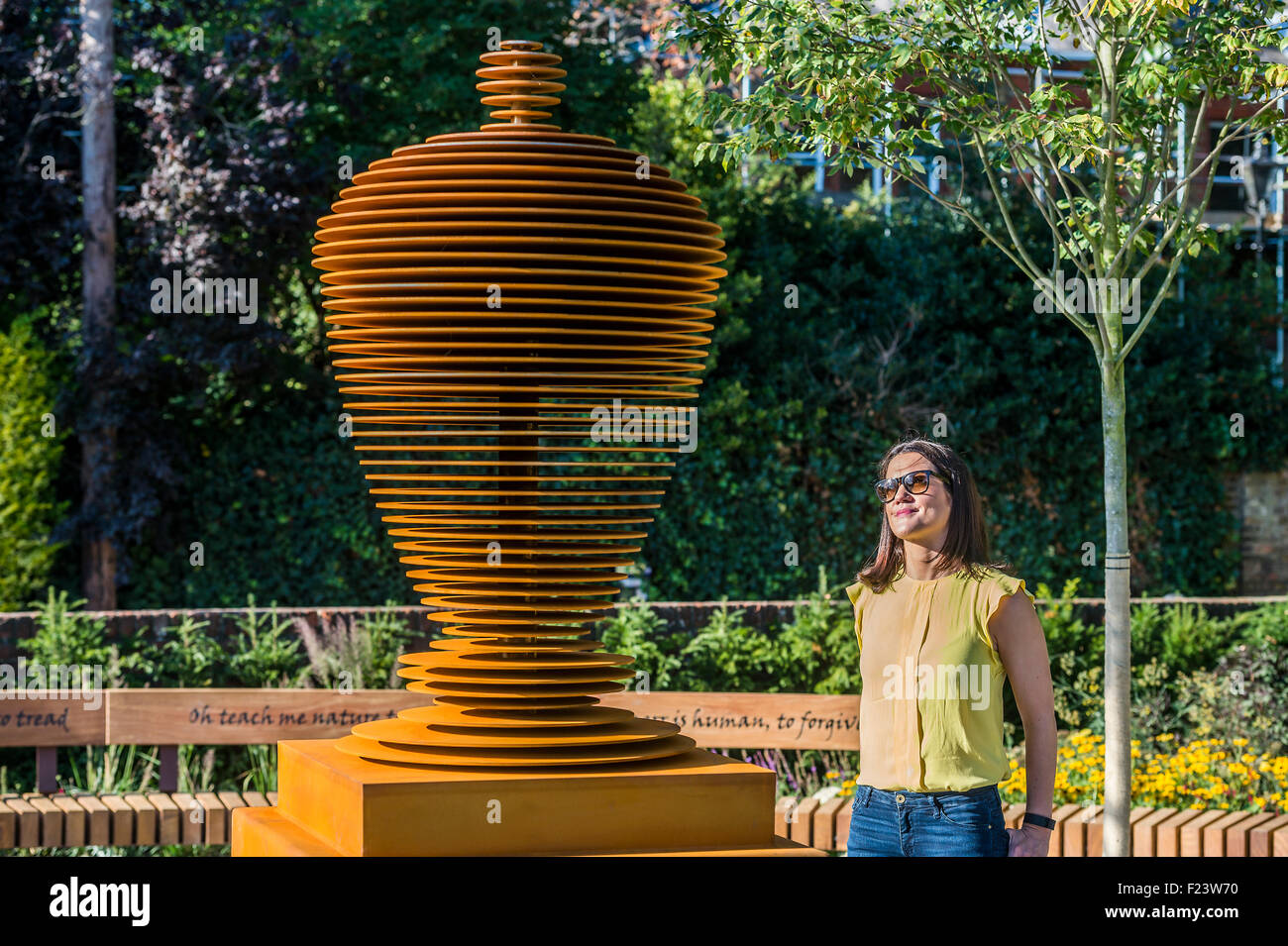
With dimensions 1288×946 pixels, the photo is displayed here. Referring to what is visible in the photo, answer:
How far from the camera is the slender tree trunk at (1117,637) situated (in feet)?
18.4

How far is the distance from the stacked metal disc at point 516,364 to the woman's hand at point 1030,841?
77cm

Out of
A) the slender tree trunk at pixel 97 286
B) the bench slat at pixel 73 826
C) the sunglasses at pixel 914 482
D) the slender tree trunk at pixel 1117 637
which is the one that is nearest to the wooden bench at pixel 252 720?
the bench slat at pixel 73 826

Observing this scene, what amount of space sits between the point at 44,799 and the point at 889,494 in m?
4.97

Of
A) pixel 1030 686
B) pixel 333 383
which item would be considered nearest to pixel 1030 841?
pixel 1030 686

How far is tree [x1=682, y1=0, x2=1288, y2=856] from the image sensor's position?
5.84 m

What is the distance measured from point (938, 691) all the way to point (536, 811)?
0.86 meters

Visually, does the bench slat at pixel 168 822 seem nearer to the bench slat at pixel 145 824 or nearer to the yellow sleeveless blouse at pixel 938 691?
the bench slat at pixel 145 824

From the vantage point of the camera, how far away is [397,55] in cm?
1305

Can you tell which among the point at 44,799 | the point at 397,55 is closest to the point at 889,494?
the point at 44,799

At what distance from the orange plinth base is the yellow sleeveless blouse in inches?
11.1

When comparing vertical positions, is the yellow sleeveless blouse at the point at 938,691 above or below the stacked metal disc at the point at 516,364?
below

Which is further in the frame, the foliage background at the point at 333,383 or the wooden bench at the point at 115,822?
the foliage background at the point at 333,383

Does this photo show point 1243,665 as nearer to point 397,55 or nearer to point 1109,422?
point 1109,422
